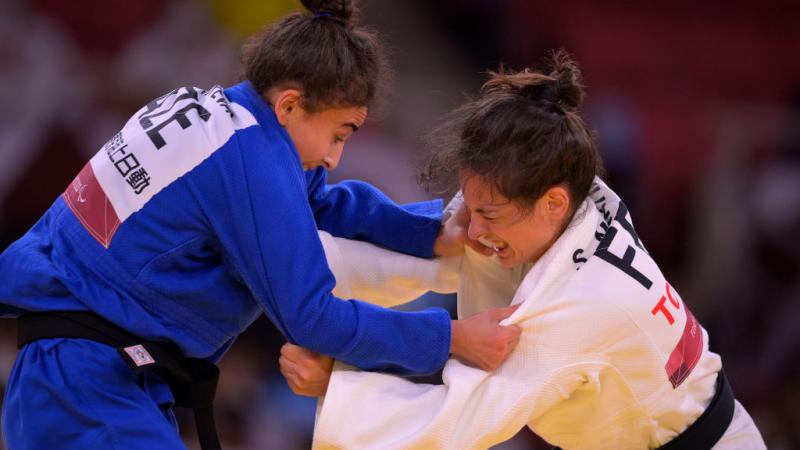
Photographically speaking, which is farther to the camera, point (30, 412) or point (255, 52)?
point (255, 52)

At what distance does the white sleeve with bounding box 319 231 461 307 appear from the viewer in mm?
2424

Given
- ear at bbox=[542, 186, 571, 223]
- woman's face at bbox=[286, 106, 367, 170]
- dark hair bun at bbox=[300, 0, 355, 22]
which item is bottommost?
ear at bbox=[542, 186, 571, 223]

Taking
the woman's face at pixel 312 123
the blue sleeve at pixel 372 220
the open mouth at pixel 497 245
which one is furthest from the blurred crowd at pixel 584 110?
the woman's face at pixel 312 123

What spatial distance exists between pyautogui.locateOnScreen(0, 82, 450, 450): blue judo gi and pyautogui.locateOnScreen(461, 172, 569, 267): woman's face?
0.75 feet

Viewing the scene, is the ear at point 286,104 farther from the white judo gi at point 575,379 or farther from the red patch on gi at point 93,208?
the white judo gi at point 575,379

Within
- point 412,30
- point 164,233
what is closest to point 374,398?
point 164,233

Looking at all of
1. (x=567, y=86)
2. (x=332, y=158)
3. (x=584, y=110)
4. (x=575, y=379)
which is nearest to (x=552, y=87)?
(x=567, y=86)

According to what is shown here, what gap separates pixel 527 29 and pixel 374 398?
2.72 meters

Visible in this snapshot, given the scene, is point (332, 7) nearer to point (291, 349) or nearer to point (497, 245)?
point (497, 245)

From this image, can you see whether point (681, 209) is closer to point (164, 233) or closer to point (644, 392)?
point (644, 392)

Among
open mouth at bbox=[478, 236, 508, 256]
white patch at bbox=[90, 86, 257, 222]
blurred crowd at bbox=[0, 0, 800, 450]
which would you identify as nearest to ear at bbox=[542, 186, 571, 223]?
open mouth at bbox=[478, 236, 508, 256]

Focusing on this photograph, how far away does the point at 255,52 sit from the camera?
2.21m

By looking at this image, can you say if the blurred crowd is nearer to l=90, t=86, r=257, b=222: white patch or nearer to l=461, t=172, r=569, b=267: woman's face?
l=461, t=172, r=569, b=267: woman's face

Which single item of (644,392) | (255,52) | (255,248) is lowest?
(644,392)
